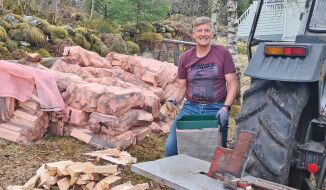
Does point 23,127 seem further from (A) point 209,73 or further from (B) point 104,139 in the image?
(A) point 209,73

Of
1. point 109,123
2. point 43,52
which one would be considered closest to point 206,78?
point 109,123

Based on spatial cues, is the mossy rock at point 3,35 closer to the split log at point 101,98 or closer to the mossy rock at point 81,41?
the mossy rock at point 81,41

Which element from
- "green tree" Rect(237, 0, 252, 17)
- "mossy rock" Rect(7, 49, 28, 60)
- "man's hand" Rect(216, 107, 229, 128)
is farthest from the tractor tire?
"green tree" Rect(237, 0, 252, 17)

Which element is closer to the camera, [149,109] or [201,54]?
[201,54]

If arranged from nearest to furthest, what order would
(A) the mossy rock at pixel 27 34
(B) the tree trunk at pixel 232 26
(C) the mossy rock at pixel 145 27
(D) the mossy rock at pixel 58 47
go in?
1. (B) the tree trunk at pixel 232 26
2. (A) the mossy rock at pixel 27 34
3. (D) the mossy rock at pixel 58 47
4. (C) the mossy rock at pixel 145 27

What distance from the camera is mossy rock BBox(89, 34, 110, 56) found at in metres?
11.4

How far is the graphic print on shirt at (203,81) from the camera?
13.9 ft

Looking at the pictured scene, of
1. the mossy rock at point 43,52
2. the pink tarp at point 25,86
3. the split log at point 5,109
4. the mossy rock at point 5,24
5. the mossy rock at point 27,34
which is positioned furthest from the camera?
the mossy rock at point 5,24

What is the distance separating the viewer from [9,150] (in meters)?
5.18

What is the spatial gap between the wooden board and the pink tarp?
313cm

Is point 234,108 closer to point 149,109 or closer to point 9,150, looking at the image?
point 149,109

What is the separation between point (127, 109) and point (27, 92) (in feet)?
4.65

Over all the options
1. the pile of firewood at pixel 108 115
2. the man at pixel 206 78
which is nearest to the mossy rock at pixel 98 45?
the pile of firewood at pixel 108 115

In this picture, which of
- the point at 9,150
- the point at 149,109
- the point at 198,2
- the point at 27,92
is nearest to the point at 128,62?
the point at 149,109
